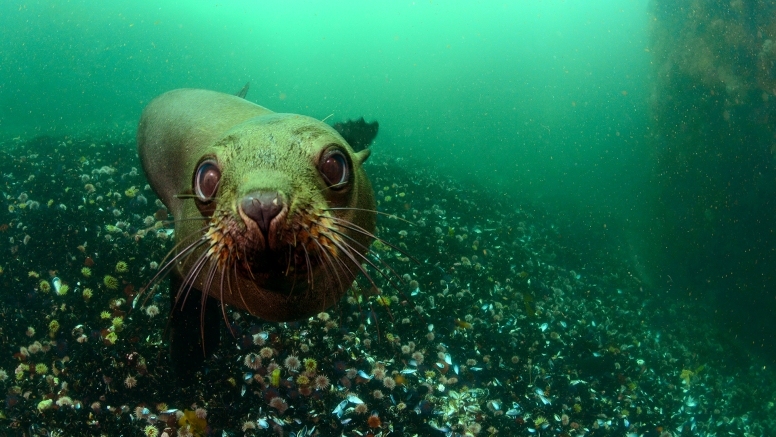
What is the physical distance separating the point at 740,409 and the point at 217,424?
9.73 meters

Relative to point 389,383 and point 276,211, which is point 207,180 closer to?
point 276,211

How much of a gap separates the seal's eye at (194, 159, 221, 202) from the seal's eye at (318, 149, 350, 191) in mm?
416

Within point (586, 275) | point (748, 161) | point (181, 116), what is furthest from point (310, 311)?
point (748, 161)

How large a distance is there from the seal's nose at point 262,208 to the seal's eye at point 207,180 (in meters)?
0.41

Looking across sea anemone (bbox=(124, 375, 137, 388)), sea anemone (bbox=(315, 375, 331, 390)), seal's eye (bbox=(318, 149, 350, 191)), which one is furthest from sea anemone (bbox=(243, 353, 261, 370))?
seal's eye (bbox=(318, 149, 350, 191))

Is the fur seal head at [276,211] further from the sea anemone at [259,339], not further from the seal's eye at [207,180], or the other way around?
the sea anemone at [259,339]

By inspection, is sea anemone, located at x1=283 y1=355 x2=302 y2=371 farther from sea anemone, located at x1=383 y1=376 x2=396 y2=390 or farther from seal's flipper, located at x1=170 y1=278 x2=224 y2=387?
sea anemone, located at x1=383 y1=376 x2=396 y2=390

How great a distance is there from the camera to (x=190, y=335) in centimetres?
324

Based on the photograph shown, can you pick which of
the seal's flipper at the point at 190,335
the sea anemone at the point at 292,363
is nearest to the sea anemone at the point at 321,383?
the sea anemone at the point at 292,363

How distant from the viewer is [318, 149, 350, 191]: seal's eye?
5.22ft

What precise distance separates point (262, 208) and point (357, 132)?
168 inches

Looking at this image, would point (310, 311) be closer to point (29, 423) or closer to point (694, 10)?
point (29, 423)

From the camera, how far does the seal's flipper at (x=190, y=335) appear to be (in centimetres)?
318

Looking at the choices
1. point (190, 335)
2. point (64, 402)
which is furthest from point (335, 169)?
point (64, 402)
